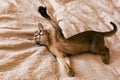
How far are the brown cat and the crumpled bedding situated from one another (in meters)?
0.03

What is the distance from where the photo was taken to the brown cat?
95 cm

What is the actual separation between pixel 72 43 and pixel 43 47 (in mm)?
141

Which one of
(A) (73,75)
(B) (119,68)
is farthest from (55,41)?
(B) (119,68)

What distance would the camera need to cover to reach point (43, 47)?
102 cm

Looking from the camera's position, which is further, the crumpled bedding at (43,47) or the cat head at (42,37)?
the cat head at (42,37)

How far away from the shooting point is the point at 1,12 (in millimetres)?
1218

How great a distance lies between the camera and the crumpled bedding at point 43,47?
0.90 m

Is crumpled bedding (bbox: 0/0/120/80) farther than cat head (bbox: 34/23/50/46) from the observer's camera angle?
No

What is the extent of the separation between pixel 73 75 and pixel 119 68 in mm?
212

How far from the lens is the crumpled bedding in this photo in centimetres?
90

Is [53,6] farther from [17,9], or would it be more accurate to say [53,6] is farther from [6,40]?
[6,40]

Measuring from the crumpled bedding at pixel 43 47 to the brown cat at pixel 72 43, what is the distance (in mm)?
25

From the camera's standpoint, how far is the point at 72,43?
955 millimetres

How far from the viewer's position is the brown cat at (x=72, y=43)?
95 cm
